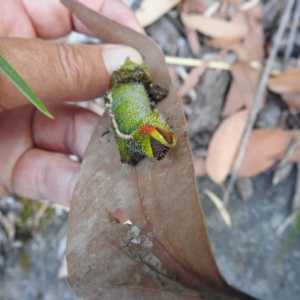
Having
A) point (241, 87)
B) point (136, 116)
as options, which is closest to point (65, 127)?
point (136, 116)

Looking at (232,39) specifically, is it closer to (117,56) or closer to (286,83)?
(286,83)

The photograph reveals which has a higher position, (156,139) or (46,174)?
(156,139)

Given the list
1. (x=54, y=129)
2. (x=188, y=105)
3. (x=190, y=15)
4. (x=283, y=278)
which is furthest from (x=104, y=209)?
(x=190, y=15)

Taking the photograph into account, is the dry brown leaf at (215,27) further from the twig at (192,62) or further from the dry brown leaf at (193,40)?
the twig at (192,62)

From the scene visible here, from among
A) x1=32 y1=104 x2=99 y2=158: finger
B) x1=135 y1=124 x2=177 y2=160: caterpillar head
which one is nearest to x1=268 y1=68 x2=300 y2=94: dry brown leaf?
x1=32 y1=104 x2=99 y2=158: finger

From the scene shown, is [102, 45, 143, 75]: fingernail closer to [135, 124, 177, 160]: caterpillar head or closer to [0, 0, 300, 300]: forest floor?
[135, 124, 177, 160]: caterpillar head

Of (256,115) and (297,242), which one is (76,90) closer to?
(256,115)
